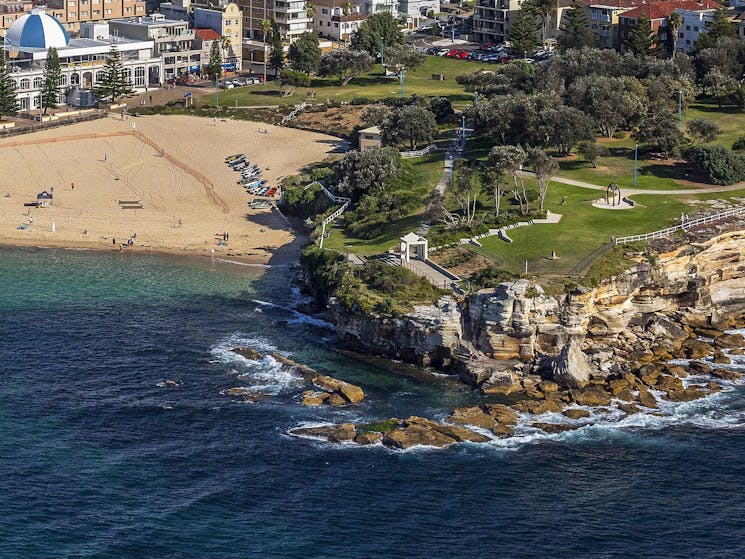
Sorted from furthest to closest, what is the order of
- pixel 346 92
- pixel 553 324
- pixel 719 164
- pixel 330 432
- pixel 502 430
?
pixel 346 92 < pixel 719 164 < pixel 553 324 < pixel 502 430 < pixel 330 432

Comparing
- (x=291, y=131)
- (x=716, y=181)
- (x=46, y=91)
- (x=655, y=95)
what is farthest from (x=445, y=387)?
(x=46, y=91)

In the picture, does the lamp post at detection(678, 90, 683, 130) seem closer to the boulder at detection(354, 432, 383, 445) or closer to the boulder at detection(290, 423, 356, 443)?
the boulder at detection(354, 432, 383, 445)

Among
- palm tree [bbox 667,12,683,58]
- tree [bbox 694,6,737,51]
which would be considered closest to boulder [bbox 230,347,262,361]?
tree [bbox 694,6,737,51]

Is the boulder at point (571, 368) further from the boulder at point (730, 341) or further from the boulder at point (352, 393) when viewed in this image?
the boulder at point (352, 393)

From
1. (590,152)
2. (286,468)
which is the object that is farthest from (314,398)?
(590,152)

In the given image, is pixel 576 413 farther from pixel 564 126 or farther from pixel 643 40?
pixel 643 40

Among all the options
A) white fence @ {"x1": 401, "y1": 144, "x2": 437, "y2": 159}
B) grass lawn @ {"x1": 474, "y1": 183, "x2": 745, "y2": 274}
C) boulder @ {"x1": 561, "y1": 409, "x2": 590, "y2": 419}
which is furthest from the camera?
white fence @ {"x1": 401, "y1": 144, "x2": 437, "y2": 159}
